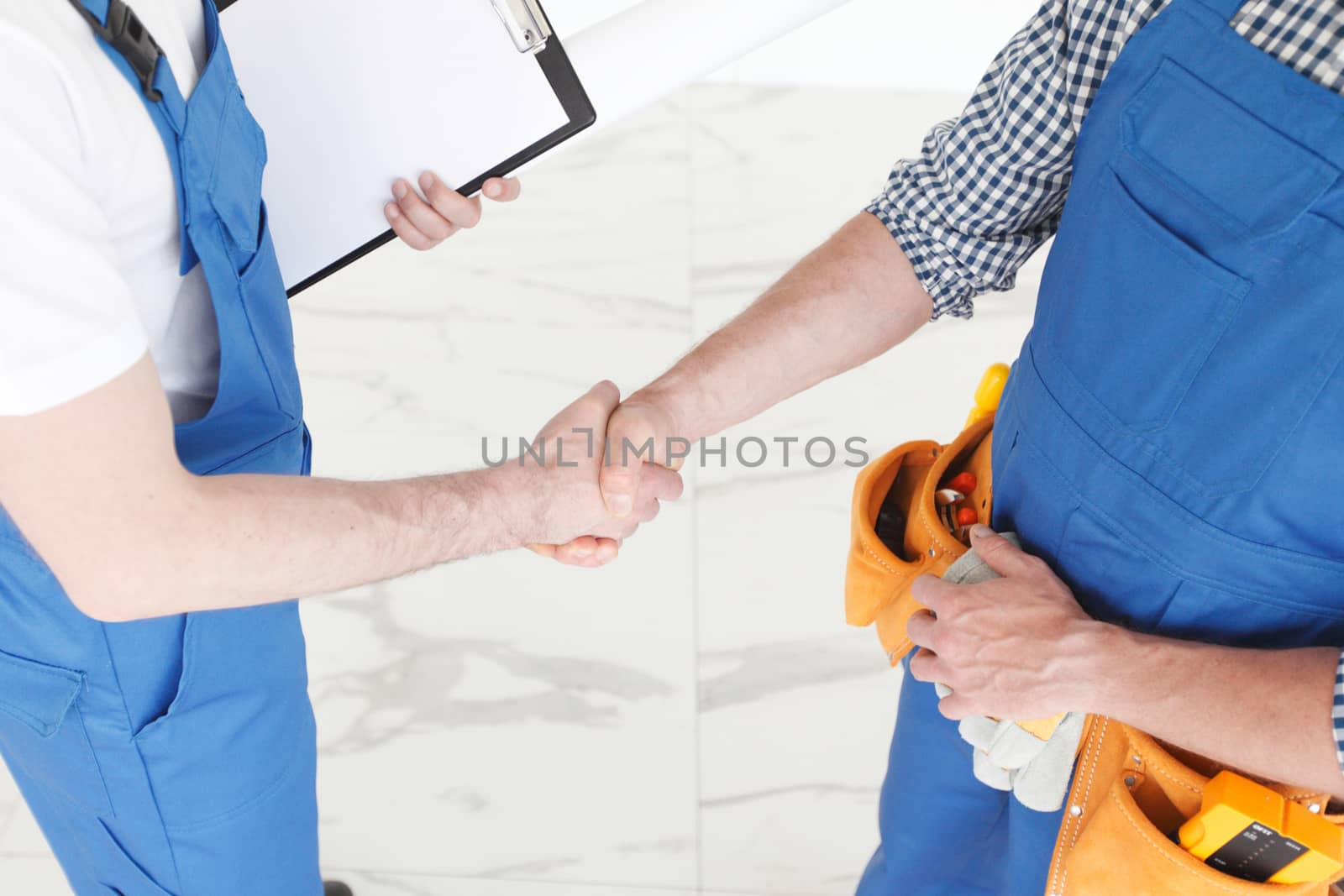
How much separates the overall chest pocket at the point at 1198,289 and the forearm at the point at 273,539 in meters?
0.61

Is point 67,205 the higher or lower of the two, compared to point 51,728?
higher

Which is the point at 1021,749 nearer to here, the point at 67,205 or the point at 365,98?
the point at 67,205

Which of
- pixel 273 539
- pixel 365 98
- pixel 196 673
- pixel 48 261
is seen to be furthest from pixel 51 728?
pixel 365 98

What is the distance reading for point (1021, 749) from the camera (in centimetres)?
104

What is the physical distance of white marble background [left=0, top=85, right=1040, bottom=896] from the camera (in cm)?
188

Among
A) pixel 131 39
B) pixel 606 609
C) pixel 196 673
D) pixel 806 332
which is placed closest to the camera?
pixel 131 39

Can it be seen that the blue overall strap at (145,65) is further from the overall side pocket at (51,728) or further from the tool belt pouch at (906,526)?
the tool belt pouch at (906,526)

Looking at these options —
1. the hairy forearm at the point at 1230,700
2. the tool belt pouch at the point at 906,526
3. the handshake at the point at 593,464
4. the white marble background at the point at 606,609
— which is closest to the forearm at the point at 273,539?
the handshake at the point at 593,464

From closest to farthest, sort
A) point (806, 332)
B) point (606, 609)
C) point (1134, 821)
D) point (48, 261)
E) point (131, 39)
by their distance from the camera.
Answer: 1. point (48, 261)
2. point (131, 39)
3. point (1134, 821)
4. point (806, 332)
5. point (606, 609)

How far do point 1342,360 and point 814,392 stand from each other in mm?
1777

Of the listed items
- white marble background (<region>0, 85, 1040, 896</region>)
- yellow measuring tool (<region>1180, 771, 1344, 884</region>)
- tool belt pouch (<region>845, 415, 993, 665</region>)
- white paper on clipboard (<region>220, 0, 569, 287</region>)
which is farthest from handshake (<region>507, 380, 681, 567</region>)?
white marble background (<region>0, 85, 1040, 896</region>)

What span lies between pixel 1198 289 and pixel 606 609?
1497mm

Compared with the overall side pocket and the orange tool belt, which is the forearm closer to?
the overall side pocket

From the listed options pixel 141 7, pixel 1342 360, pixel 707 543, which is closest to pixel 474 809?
pixel 707 543
